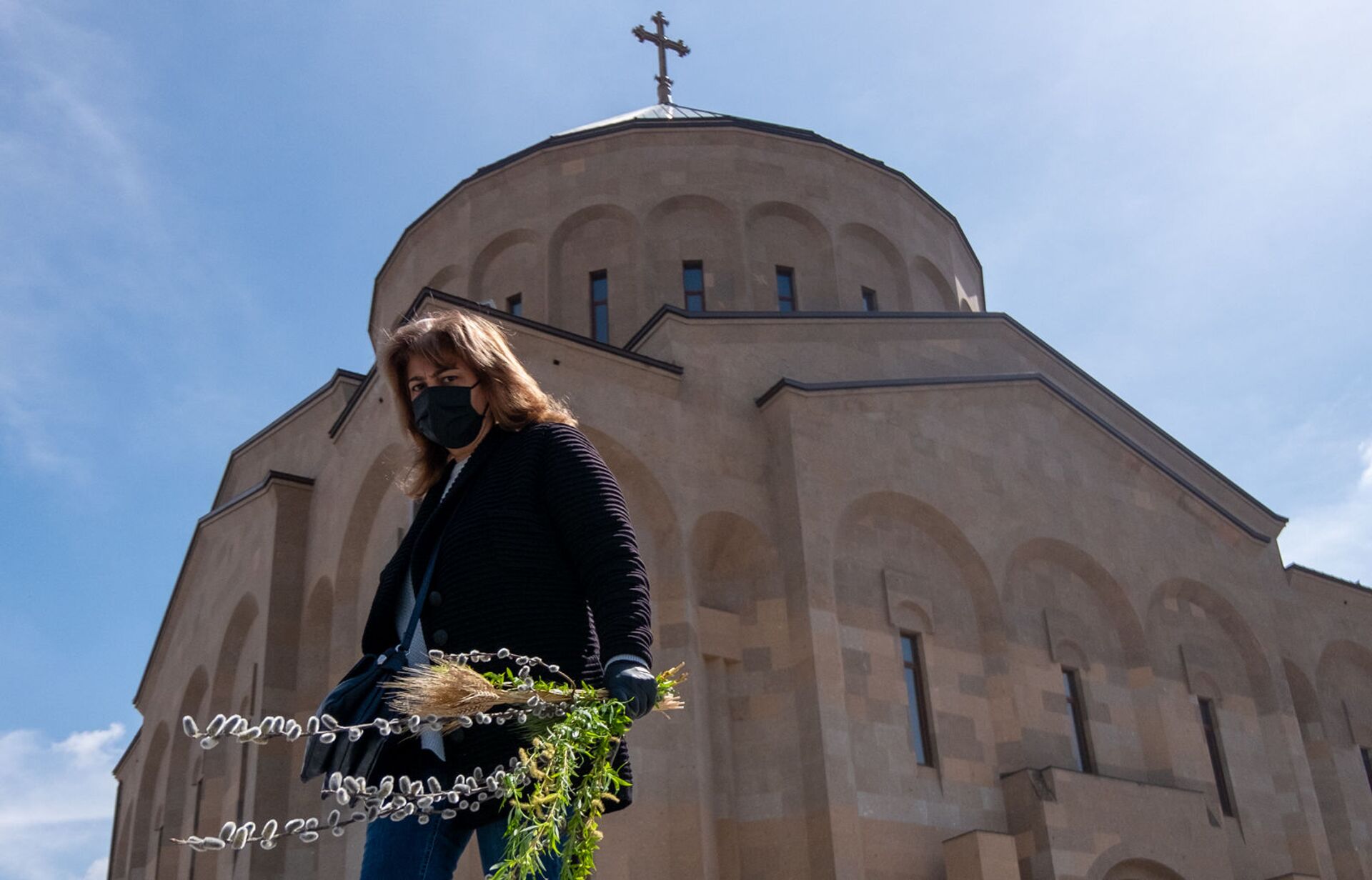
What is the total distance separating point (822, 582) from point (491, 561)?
8647 millimetres

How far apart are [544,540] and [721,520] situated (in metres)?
8.81

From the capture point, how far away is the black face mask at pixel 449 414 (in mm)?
3248

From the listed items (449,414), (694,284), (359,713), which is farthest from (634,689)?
(694,284)

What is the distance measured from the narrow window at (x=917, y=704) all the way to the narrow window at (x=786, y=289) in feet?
17.3

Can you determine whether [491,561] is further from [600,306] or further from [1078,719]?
[600,306]

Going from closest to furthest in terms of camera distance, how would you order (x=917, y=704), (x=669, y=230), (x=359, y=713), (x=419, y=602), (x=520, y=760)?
(x=520, y=760), (x=359, y=713), (x=419, y=602), (x=917, y=704), (x=669, y=230)

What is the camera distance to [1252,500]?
16.4 m

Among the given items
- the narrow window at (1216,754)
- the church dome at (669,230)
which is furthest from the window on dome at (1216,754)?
the church dome at (669,230)

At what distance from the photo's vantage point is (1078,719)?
1252 cm

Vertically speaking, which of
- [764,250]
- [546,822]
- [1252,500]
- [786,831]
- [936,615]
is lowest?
[546,822]

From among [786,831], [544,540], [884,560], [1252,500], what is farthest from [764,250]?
[544,540]

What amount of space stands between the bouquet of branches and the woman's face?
85 centimetres

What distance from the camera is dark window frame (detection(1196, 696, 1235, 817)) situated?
13.1 meters

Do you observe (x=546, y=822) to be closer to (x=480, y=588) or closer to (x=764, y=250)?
(x=480, y=588)
